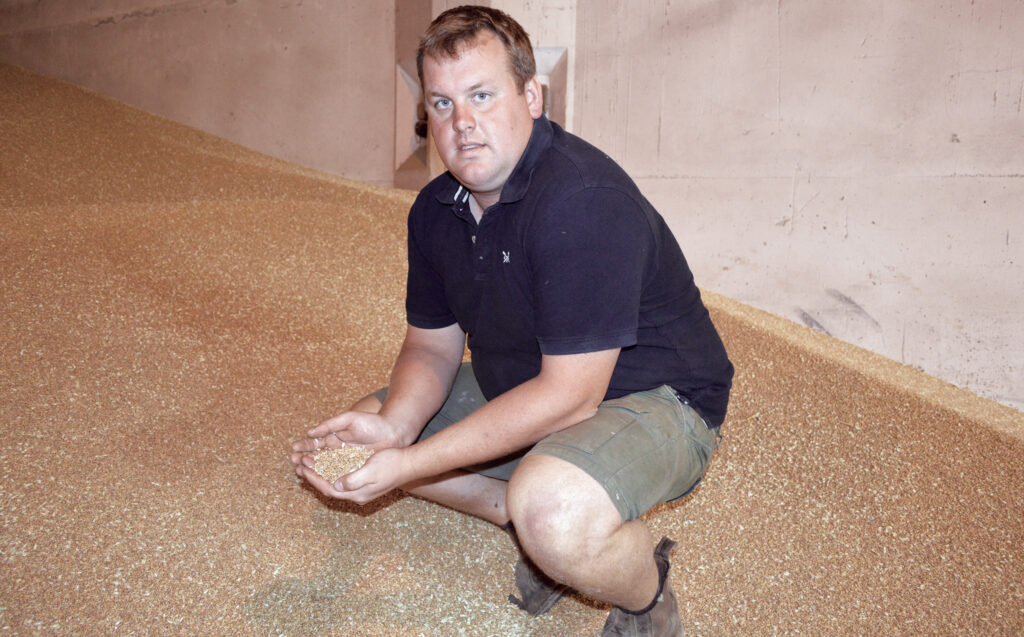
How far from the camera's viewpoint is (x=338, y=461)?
1.23m

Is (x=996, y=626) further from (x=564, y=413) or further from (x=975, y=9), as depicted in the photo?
(x=975, y=9)

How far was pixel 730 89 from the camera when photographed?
3.14 m

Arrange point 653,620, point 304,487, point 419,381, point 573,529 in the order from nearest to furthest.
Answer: point 573,529, point 653,620, point 419,381, point 304,487

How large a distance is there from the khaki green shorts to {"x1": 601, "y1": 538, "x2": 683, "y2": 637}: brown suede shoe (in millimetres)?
152

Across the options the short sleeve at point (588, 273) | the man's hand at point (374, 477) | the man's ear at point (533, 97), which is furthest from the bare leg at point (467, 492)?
the man's ear at point (533, 97)

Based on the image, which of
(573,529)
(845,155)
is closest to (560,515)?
(573,529)

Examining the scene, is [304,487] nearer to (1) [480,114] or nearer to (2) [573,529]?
(2) [573,529]

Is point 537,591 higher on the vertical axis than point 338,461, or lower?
lower

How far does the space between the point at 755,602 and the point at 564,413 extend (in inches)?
23.8

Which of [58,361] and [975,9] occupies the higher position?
[975,9]

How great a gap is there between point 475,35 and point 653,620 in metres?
0.98

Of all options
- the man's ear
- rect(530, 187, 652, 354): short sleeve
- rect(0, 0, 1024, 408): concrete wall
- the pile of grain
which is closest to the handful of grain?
the pile of grain

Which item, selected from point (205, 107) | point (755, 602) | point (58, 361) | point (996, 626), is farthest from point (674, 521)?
point (205, 107)

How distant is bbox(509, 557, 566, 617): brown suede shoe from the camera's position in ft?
4.20
